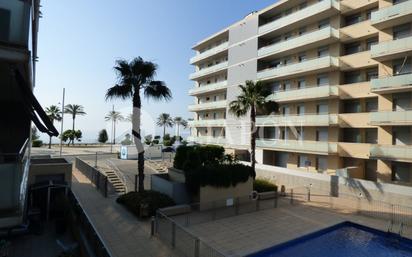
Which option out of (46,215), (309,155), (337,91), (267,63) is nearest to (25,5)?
(46,215)

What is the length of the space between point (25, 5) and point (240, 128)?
3312cm

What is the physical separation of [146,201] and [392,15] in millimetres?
24374

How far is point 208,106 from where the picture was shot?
45.2m

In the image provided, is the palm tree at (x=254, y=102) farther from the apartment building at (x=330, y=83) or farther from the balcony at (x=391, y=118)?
the balcony at (x=391, y=118)

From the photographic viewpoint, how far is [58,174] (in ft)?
60.1

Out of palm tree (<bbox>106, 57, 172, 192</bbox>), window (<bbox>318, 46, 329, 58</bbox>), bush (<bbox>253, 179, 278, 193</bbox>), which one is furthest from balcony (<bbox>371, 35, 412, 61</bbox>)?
palm tree (<bbox>106, 57, 172, 192</bbox>)

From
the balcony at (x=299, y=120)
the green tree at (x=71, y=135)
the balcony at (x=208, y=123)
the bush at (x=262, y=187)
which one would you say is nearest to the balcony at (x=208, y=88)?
the balcony at (x=208, y=123)

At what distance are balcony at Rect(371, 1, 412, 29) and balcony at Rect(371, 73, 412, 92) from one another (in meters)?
4.98

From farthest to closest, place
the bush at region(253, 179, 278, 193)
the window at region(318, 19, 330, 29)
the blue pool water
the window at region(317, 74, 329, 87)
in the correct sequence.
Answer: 1. the window at region(318, 19, 330, 29)
2. the window at region(317, 74, 329, 87)
3. the bush at region(253, 179, 278, 193)
4. the blue pool water

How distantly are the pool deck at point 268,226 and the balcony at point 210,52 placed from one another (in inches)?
1165

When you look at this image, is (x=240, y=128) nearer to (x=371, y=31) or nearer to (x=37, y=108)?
(x=371, y=31)

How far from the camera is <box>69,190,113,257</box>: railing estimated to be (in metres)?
8.96

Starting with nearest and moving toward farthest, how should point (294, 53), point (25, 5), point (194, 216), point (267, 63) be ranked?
point (25, 5) → point (194, 216) → point (294, 53) → point (267, 63)

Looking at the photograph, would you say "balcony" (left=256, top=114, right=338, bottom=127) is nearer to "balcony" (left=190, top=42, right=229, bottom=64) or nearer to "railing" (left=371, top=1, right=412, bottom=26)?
"railing" (left=371, top=1, right=412, bottom=26)
